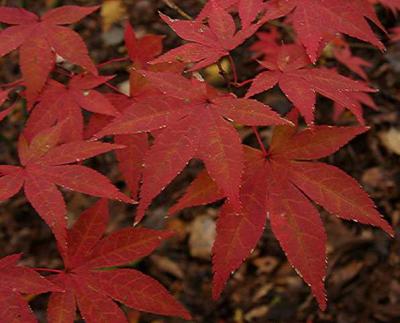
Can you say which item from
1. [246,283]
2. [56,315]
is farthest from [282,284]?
[56,315]

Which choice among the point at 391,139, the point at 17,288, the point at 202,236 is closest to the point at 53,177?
the point at 17,288

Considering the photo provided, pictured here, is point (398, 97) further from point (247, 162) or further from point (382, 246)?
point (247, 162)

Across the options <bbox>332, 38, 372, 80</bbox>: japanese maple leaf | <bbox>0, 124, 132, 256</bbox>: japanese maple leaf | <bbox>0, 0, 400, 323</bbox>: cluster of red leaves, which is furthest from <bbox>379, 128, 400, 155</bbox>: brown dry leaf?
<bbox>0, 124, 132, 256</bbox>: japanese maple leaf

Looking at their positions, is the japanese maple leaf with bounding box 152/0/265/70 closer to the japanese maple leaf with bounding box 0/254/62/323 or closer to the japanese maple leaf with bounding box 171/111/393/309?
the japanese maple leaf with bounding box 171/111/393/309

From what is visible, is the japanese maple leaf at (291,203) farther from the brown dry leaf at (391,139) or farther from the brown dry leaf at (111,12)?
the brown dry leaf at (111,12)

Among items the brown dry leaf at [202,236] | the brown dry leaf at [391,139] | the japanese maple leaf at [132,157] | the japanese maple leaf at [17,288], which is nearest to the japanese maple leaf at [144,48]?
the japanese maple leaf at [132,157]

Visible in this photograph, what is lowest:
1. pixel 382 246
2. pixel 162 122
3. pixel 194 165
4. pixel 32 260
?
pixel 32 260

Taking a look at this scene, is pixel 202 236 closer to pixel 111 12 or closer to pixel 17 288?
pixel 17 288

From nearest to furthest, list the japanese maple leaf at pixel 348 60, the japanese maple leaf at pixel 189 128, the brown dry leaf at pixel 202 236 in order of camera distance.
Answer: the japanese maple leaf at pixel 189 128 < the japanese maple leaf at pixel 348 60 < the brown dry leaf at pixel 202 236
